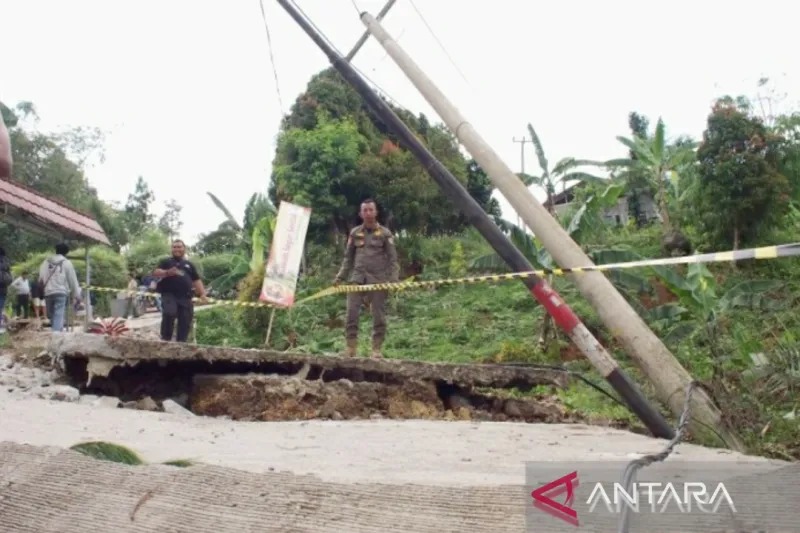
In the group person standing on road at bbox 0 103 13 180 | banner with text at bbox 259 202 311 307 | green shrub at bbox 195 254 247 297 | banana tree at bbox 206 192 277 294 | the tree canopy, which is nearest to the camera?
person standing on road at bbox 0 103 13 180

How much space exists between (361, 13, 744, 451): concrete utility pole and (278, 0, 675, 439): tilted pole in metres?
0.17

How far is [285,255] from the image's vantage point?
37.6 ft

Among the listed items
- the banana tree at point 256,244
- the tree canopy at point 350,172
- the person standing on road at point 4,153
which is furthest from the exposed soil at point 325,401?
the tree canopy at point 350,172

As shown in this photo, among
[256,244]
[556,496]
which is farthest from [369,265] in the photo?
[256,244]

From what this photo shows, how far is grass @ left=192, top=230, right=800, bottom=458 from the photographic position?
9156mm

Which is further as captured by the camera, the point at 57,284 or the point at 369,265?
the point at 57,284

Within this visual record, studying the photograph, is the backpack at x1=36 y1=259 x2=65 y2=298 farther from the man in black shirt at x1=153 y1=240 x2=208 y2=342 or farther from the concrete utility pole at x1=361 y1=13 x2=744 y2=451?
the concrete utility pole at x1=361 y1=13 x2=744 y2=451

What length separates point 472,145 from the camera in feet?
19.3

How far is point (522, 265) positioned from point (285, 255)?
6.65 meters

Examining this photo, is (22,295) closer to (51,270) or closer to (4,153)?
(51,270)

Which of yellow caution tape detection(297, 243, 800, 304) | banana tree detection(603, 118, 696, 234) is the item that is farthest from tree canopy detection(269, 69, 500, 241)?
yellow caution tape detection(297, 243, 800, 304)

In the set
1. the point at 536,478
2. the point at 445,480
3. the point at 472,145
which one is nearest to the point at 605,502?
the point at 536,478

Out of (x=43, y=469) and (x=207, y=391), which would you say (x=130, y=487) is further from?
(x=207, y=391)

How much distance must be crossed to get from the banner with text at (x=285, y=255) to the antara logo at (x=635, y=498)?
9.20 m
